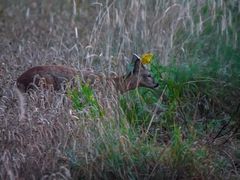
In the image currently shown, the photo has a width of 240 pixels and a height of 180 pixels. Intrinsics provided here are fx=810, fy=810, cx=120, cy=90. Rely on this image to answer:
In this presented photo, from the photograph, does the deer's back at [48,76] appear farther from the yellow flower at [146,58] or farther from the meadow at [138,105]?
the yellow flower at [146,58]

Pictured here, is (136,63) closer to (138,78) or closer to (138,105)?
(138,78)

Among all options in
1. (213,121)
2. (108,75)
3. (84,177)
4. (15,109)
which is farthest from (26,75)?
(84,177)

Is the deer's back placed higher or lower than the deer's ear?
lower

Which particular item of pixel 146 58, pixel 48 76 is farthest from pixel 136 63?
pixel 48 76

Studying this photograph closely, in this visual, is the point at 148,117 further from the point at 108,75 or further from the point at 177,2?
the point at 177,2

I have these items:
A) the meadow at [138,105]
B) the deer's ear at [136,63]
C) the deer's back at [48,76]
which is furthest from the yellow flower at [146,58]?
the deer's back at [48,76]

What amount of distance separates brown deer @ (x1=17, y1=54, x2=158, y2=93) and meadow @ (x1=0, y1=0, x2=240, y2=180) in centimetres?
14

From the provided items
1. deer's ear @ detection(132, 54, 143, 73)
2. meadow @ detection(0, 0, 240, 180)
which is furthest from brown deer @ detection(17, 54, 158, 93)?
meadow @ detection(0, 0, 240, 180)

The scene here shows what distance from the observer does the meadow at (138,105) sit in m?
6.48

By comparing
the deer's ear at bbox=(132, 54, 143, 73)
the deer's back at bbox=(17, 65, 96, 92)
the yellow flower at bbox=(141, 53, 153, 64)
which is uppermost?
the yellow flower at bbox=(141, 53, 153, 64)

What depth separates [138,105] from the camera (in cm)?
812

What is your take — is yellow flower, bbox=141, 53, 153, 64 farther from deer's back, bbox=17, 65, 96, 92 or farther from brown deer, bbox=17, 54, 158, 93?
deer's back, bbox=17, 65, 96, 92

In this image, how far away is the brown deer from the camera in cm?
848

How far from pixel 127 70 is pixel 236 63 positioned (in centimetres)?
132
